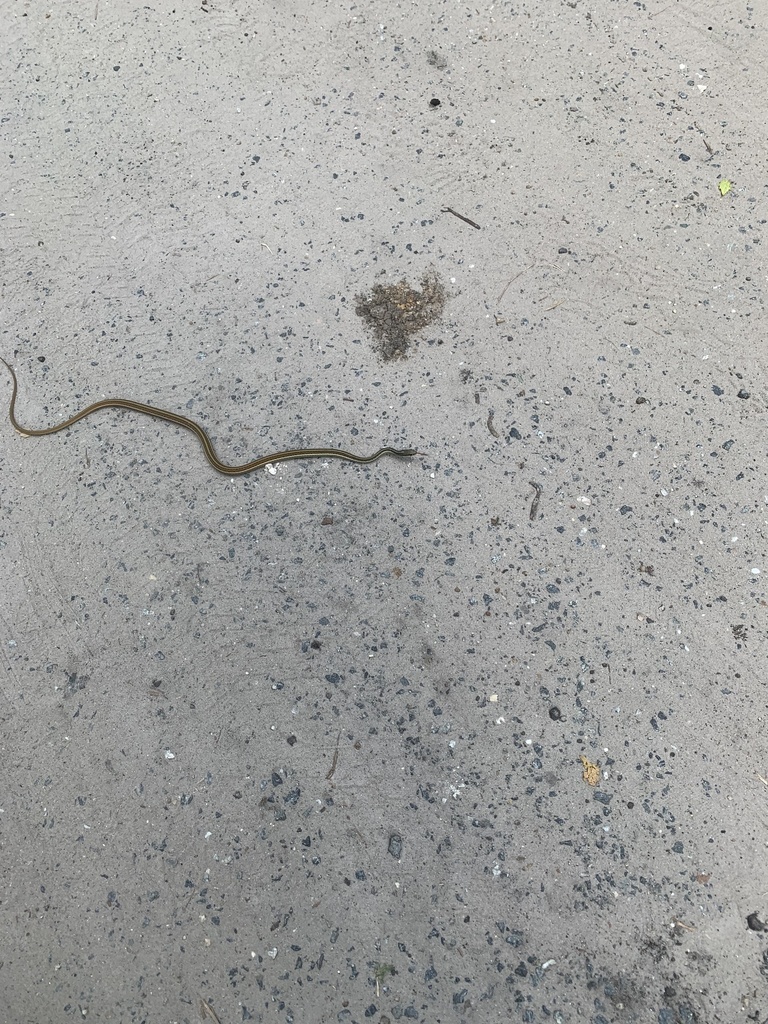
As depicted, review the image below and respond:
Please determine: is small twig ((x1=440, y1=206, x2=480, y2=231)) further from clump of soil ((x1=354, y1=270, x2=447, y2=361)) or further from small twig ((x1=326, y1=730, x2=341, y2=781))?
small twig ((x1=326, y1=730, x2=341, y2=781))

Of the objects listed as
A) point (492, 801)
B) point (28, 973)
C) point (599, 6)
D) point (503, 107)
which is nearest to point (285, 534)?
point (492, 801)

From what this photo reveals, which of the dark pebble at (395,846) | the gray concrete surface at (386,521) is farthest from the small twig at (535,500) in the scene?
the dark pebble at (395,846)

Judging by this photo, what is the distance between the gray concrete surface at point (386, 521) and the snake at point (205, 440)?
2.1 inches

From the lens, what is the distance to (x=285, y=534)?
3.32 metres

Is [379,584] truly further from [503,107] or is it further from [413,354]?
[503,107]

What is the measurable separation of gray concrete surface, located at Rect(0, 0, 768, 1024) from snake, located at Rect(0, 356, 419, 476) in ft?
0.18

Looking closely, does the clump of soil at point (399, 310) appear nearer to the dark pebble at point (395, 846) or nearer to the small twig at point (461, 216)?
the small twig at point (461, 216)

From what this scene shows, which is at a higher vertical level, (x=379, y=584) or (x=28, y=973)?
(x=379, y=584)

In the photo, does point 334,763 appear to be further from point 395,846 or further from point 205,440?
point 205,440

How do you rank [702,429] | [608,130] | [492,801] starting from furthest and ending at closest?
[608,130], [702,429], [492,801]

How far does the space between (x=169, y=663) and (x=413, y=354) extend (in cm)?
213

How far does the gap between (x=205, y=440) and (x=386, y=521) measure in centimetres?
109

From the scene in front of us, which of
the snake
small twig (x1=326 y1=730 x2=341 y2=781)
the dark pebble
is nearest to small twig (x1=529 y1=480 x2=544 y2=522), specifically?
the snake

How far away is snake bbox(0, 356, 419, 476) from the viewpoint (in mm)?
3410
